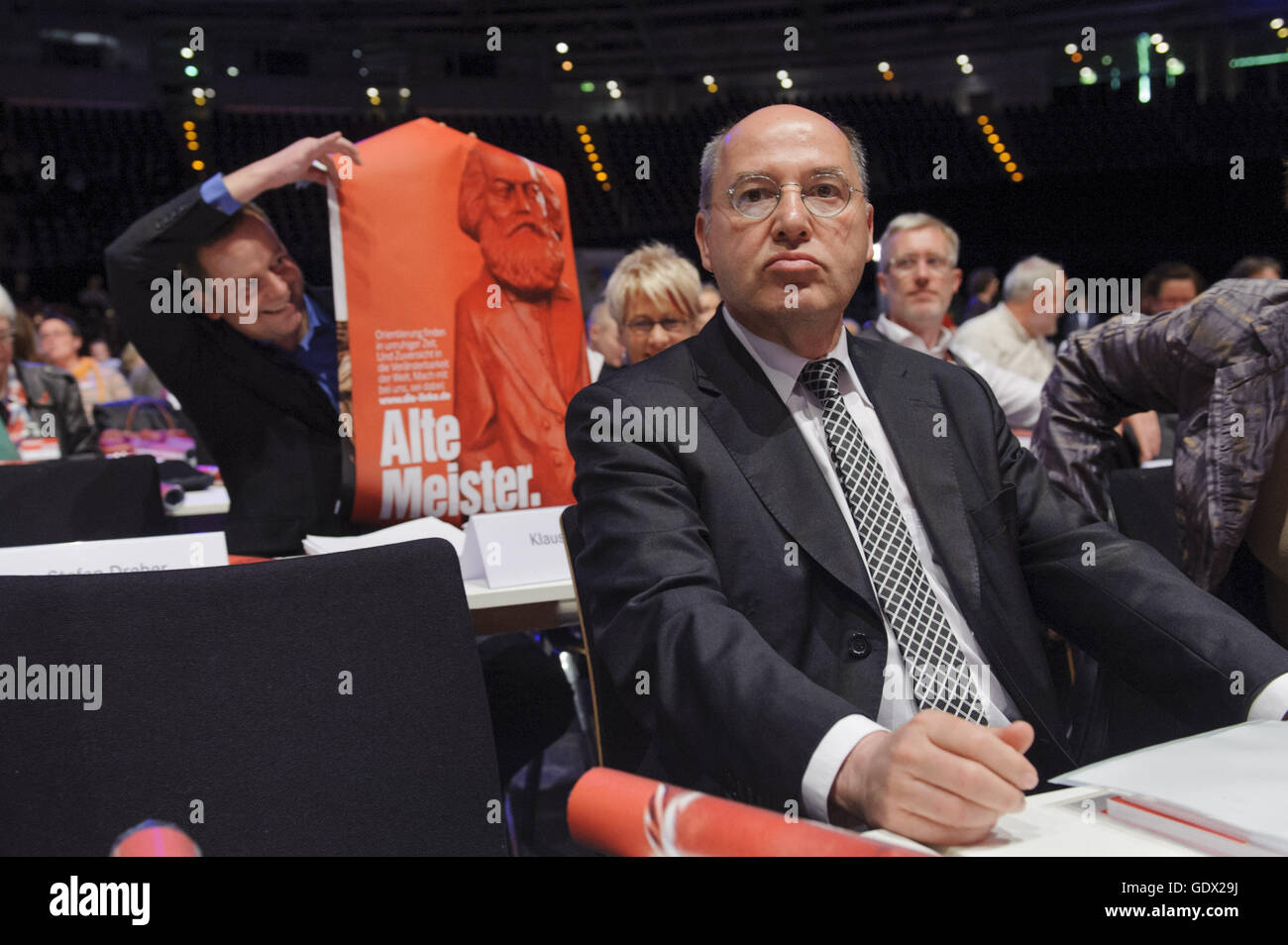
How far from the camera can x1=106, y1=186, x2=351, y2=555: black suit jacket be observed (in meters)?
2.22

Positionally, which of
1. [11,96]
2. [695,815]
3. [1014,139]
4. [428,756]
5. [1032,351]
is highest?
[11,96]

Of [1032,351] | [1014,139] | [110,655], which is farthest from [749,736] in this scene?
[1014,139]

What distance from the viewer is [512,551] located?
1.88m

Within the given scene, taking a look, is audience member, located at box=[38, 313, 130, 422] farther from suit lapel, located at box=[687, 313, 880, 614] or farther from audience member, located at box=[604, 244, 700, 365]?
suit lapel, located at box=[687, 313, 880, 614]

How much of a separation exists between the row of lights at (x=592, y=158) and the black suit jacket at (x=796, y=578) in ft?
44.6

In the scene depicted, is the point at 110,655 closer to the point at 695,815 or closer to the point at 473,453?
the point at 695,815

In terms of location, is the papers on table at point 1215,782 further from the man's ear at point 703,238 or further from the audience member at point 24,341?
the audience member at point 24,341

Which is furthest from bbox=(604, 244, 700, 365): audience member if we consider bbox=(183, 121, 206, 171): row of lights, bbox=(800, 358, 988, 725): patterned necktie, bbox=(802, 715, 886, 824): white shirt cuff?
Answer: bbox=(183, 121, 206, 171): row of lights

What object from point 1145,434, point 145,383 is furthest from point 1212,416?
point 145,383

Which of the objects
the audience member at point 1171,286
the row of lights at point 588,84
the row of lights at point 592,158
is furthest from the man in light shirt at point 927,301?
the row of lights at point 588,84

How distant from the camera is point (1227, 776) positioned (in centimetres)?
78

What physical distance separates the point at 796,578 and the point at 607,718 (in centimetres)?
30

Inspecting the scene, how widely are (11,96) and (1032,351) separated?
14.8 metres

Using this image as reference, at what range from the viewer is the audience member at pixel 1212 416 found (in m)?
1.59
